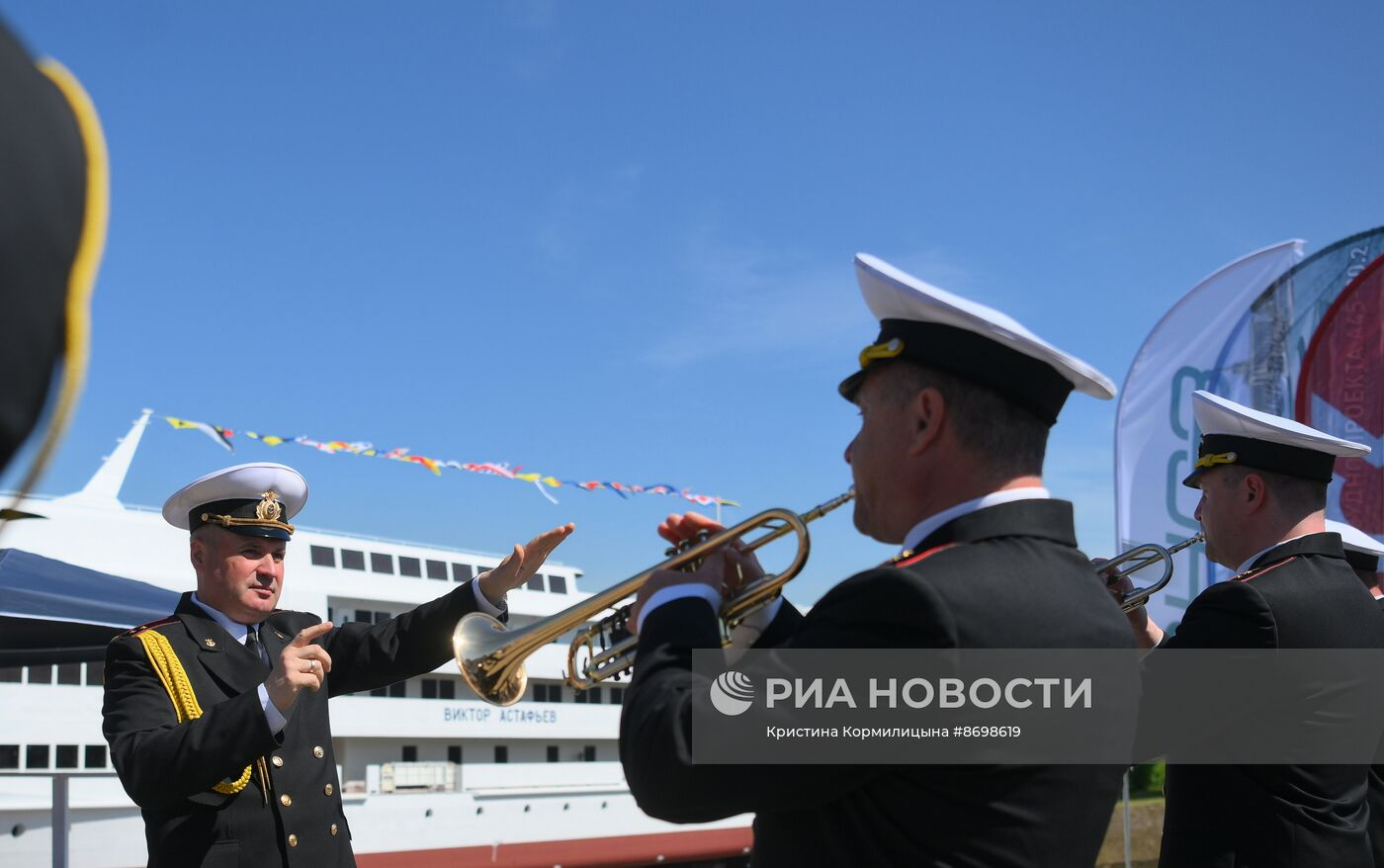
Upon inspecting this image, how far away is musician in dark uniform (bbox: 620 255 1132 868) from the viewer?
2.32 meters

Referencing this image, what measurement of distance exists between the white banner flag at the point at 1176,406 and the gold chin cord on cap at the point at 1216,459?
7347 millimetres

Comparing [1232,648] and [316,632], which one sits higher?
[316,632]

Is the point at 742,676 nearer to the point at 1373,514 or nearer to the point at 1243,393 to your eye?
the point at 1373,514

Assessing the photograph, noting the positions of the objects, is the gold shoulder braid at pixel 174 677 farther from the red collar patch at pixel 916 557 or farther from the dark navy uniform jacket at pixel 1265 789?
the dark navy uniform jacket at pixel 1265 789

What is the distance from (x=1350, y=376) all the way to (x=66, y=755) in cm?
2666

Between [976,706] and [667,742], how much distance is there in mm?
620

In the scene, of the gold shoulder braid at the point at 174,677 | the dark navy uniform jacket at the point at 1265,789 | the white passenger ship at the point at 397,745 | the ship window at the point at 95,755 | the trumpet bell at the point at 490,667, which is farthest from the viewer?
the ship window at the point at 95,755

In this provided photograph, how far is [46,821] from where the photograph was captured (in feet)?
84.0

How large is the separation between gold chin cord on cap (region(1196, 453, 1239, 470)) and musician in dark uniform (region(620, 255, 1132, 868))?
1.88 meters

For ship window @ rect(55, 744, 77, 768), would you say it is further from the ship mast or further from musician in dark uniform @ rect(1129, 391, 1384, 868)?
musician in dark uniform @ rect(1129, 391, 1384, 868)

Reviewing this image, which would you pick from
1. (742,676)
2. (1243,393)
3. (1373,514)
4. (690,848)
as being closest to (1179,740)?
(742,676)

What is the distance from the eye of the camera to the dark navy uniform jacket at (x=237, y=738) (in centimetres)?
386

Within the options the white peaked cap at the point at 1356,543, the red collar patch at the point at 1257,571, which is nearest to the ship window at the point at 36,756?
the white peaked cap at the point at 1356,543

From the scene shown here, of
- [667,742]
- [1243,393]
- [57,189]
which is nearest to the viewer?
[57,189]
